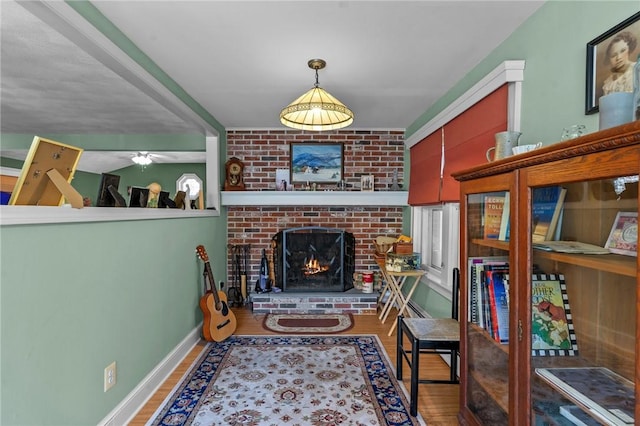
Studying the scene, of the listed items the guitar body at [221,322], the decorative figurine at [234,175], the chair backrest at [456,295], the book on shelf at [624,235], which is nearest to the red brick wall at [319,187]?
the decorative figurine at [234,175]

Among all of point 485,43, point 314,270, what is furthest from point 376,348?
point 485,43

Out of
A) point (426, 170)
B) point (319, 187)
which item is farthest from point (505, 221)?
point (319, 187)

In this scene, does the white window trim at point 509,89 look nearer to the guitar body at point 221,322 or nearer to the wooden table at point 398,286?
the wooden table at point 398,286

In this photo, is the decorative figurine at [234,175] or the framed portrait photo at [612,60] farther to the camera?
the decorative figurine at [234,175]

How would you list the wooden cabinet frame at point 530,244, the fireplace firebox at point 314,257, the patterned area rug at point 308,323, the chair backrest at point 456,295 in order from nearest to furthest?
1. the wooden cabinet frame at point 530,244
2. the chair backrest at point 456,295
3. the patterned area rug at point 308,323
4. the fireplace firebox at point 314,257

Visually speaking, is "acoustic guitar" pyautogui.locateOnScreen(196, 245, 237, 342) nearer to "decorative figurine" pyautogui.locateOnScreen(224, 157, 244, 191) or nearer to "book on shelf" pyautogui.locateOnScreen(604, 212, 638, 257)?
"decorative figurine" pyautogui.locateOnScreen(224, 157, 244, 191)

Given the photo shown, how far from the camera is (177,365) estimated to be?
2.49 meters

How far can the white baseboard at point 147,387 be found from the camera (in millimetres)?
1756

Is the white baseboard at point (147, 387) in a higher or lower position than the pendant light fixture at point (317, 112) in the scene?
lower

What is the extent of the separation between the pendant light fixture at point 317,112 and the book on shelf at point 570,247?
1.35 m

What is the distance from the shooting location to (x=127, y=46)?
1885mm

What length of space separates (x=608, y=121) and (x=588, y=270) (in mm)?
496

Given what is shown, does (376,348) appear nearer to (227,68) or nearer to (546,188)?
(546,188)

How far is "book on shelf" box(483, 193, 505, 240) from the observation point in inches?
54.2
